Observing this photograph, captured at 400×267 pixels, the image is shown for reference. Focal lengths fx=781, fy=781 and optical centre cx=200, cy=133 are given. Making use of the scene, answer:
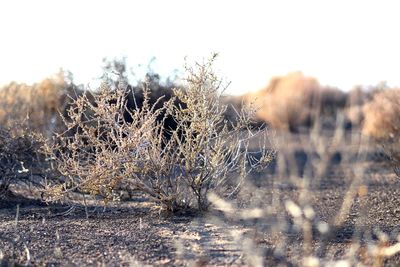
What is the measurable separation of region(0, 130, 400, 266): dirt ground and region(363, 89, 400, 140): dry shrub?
7849 millimetres

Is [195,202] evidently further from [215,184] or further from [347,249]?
[347,249]

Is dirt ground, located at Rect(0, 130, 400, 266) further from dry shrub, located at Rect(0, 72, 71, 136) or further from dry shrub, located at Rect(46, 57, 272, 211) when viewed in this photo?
dry shrub, located at Rect(0, 72, 71, 136)

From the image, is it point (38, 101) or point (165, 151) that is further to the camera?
point (38, 101)

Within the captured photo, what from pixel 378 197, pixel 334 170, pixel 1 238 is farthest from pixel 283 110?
pixel 1 238

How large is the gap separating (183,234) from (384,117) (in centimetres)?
1396

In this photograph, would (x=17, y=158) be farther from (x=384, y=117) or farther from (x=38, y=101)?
(x=384, y=117)

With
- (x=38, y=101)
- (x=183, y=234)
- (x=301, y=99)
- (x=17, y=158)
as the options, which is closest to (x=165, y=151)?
(x=183, y=234)

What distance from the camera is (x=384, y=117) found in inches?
845

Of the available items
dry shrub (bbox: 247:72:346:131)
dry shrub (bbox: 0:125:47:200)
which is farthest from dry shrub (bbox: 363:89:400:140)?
dry shrub (bbox: 0:125:47:200)

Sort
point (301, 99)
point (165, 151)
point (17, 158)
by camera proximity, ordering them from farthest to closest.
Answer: point (301, 99), point (17, 158), point (165, 151)

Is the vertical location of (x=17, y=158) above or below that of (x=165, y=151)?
below

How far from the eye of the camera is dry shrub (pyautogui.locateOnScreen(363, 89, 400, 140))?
806 inches

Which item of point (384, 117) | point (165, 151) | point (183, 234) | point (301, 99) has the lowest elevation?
point (183, 234)

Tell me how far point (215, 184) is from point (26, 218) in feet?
8.32
